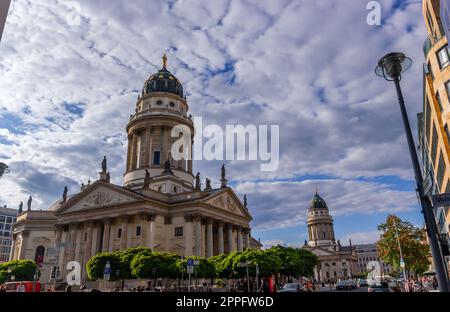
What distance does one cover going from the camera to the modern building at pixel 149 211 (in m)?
54.7

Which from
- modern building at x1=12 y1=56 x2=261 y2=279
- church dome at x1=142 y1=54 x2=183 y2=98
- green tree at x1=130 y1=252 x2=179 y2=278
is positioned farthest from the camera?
church dome at x1=142 y1=54 x2=183 y2=98

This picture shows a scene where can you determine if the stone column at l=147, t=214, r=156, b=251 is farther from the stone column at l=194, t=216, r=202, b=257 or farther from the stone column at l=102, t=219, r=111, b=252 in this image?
the stone column at l=102, t=219, r=111, b=252

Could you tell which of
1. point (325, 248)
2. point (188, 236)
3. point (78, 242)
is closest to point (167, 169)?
point (188, 236)

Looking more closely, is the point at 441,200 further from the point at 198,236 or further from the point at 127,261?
the point at 198,236

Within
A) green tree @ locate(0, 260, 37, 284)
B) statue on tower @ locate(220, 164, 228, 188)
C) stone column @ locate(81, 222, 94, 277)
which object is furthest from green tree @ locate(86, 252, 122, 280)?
statue on tower @ locate(220, 164, 228, 188)

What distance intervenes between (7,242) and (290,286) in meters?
135

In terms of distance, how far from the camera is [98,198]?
58875 millimetres

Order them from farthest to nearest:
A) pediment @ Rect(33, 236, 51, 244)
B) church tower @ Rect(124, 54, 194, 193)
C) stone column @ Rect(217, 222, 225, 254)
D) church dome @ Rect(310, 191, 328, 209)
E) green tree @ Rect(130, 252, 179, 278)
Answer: church dome @ Rect(310, 191, 328, 209), pediment @ Rect(33, 236, 51, 244), church tower @ Rect(124, 54, 194, 193), stone column @ Rect(217, 222, 225, 254), green tree @ Rect(130, 252, 179, 278)

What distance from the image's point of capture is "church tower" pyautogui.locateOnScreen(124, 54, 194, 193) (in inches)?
2615

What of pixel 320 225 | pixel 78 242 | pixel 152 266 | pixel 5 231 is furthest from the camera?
pixel 320 225

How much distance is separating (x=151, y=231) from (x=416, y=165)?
46.2 m

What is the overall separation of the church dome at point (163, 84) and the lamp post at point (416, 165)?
224 feet

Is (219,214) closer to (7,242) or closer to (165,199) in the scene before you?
(165,199)

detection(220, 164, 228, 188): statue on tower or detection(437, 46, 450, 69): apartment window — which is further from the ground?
detection(220, 164, 228, 188): statue on tower
